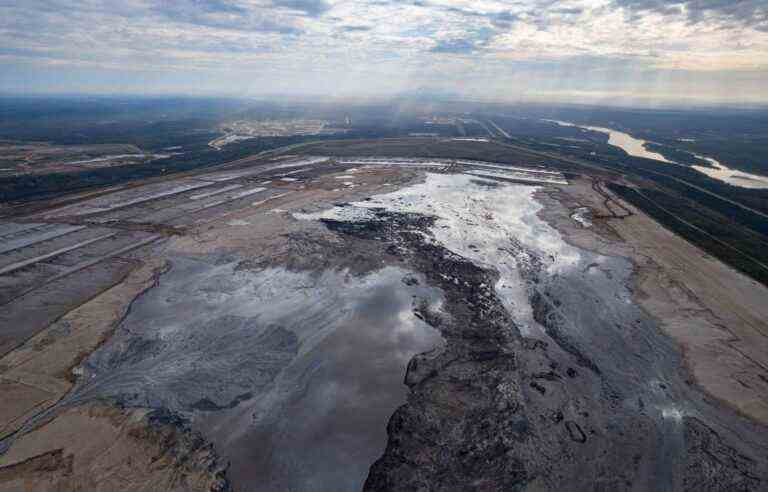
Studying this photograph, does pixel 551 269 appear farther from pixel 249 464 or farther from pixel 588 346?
pixel 249 464

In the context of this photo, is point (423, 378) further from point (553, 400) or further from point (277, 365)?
point (277, 365)

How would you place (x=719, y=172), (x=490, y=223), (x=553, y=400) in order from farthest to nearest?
(x=719, y=172) < (x=490, y=223) < (x=553, y=400)

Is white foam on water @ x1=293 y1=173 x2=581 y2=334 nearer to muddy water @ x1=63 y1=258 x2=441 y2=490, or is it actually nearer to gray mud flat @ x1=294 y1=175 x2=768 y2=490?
gray mud flat @ x1=294 y1=175 x2=768 y2=490

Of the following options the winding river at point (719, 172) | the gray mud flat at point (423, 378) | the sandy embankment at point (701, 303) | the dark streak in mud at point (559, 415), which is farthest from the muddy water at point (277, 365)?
the winding river at point (719, 172)

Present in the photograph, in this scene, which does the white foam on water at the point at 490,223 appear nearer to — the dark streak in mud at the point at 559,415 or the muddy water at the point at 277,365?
the dark streak in mud at the point at 559,415

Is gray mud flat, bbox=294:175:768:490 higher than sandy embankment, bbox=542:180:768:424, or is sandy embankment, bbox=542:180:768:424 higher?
gray mud flat, bbox=294:175:768:490

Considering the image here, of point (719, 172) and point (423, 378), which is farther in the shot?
point (719, 172)

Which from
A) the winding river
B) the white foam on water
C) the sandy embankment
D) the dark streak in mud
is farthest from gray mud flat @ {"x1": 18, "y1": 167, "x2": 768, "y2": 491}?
the winding river

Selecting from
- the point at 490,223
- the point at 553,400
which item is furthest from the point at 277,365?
the point at 490,223
